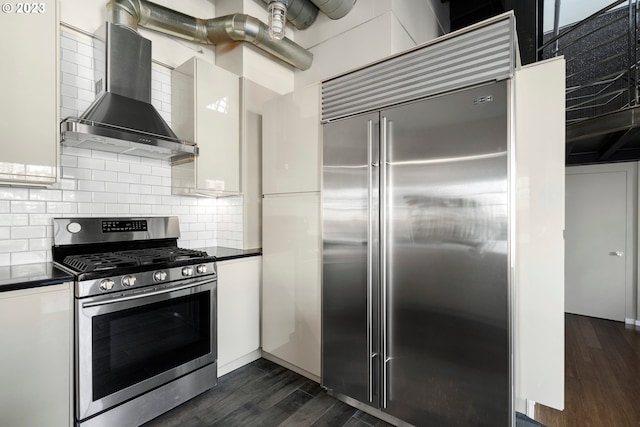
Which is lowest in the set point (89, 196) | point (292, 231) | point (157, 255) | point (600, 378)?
point (600, 378)

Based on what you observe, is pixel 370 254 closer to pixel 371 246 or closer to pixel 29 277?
pixel 371 246

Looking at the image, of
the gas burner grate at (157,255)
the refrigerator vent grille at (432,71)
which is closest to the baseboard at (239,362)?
the gas burner grate at (157,255)

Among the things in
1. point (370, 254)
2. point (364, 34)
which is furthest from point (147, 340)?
point (364, 34)

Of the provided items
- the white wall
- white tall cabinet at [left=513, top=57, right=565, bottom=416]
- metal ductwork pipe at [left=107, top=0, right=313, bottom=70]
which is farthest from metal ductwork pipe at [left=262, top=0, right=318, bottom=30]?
white tall cabinet at [left=513, top=57, right=565, bottom=416]

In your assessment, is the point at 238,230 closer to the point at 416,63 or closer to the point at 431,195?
the point at 431,195

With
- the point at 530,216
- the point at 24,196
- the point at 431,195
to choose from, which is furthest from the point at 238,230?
the point at 530,216

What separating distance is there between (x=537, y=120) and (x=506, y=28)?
50 centimetres

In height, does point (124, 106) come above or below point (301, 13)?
below

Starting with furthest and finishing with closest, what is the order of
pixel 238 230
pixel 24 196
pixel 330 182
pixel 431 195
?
pixel 238 230 < pixel 330 182 < pixel 24 196 < pixel 431 195

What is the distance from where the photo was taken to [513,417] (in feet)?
4.78

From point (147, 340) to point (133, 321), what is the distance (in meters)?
0.17

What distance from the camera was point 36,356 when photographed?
4.89 ft

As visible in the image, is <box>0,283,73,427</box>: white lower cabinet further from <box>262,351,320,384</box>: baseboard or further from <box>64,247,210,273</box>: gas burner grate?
<box>262,351,320,384</box>: baseboard

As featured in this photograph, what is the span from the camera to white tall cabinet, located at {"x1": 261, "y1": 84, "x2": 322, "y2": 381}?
90.0 inches
